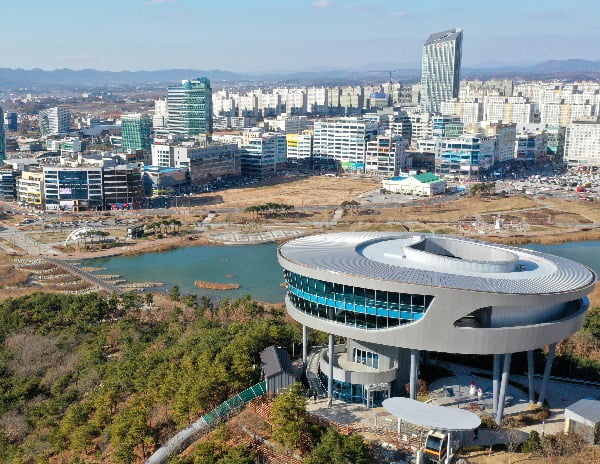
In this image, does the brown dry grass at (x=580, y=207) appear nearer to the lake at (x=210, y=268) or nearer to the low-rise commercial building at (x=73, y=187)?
the lake at (x=210, y=268)

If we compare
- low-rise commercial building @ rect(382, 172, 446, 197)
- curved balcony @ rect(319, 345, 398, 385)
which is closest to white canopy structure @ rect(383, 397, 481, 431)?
curved balcony @ rect(319, 345, 398, 385)

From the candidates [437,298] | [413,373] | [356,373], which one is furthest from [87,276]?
[437,298]

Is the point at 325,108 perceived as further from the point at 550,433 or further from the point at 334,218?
the point at 550,433

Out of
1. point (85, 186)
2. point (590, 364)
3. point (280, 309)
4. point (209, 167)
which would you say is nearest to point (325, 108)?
point (209, 167)

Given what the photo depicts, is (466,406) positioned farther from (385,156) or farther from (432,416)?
(385,156)

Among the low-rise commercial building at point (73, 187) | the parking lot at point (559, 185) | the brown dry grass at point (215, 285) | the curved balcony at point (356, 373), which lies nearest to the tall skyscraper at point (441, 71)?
the parking lot at point (559, 185)

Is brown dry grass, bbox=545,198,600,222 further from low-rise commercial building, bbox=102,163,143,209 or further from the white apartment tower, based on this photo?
low-rise commercial building, bbox=102,163,143,209
